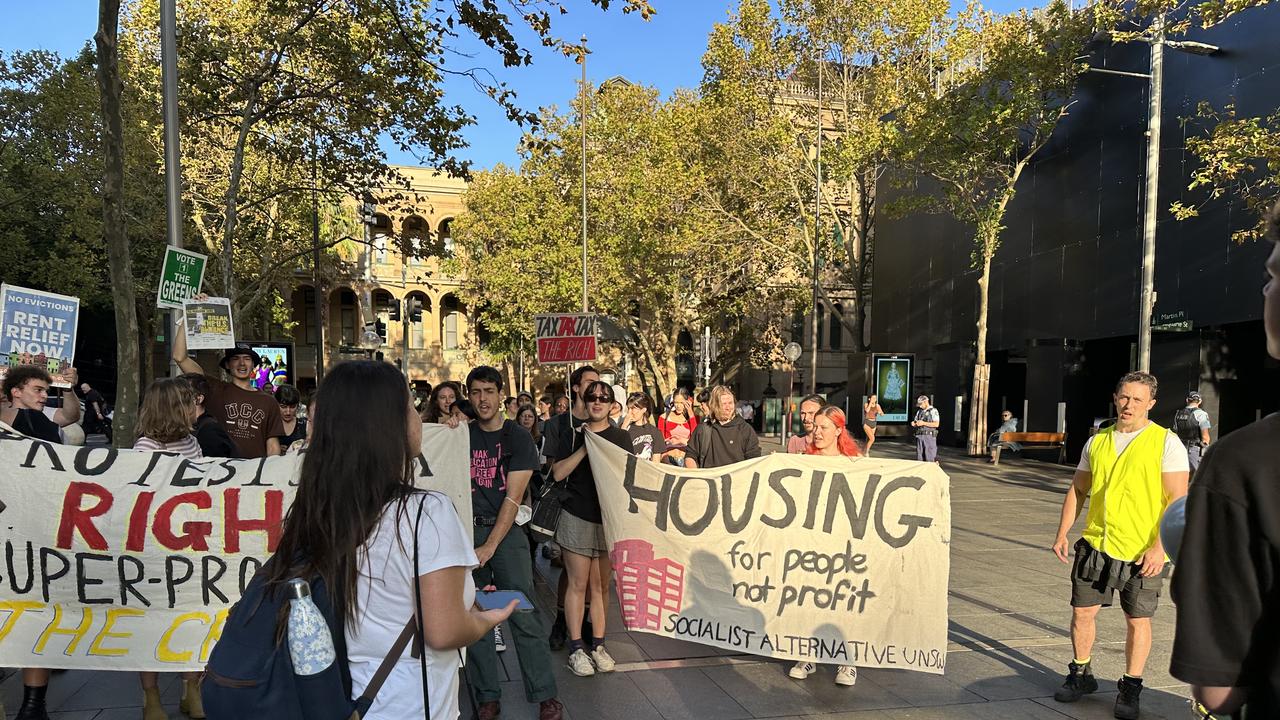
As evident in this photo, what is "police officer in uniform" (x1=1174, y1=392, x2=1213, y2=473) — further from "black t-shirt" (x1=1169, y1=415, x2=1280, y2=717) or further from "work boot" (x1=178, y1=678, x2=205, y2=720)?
"work boot" (x1=178, y1=678, x2=205, y2=720)

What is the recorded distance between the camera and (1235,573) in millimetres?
1383

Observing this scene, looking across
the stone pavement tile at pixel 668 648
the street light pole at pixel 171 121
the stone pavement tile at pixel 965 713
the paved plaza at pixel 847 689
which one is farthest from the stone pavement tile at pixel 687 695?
the street light pole at pixel 171 121

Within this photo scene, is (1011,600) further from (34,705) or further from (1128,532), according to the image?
(34,705)

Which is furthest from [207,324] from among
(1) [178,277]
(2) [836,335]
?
(2) [836,335]

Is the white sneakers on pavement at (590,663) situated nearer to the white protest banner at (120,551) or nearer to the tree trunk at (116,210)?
the white protest banner at (120,551)

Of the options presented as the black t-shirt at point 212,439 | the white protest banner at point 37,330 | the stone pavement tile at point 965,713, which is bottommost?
the stone pavement tile at point 965,713

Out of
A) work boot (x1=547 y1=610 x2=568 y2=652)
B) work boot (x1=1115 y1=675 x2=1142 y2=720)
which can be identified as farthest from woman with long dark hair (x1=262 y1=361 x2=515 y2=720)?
work boot (x1=1115 y1=675 x2=1142 y2=720)

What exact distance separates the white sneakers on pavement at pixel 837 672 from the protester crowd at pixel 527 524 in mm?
13

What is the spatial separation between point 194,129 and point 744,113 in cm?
1698

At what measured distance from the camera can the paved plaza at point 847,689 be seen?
4250mm

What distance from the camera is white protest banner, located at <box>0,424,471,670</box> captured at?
3869 millimetres

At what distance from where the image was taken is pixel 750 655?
16.8ft

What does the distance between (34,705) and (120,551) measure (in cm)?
91

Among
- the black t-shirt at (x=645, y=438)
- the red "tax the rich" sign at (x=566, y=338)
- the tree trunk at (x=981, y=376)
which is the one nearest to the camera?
the black t-shirt at (x=645, y=438)
